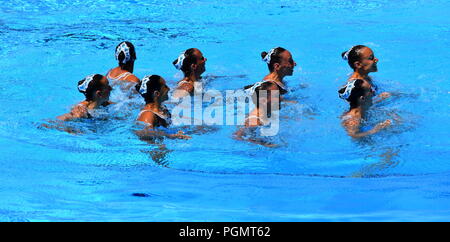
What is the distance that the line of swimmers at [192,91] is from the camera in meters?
5.72

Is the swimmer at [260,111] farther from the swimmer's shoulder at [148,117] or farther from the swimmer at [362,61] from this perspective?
the swimmer at [362,61]

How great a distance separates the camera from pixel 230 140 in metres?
5.72

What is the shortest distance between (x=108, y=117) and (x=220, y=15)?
16.3ft

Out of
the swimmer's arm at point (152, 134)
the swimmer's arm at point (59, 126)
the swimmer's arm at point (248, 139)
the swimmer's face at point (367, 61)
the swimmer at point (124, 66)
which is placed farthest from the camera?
the swimmer at point (124, 66)

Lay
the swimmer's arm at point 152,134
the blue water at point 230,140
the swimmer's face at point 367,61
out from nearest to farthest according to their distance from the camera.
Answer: the blue water at point 230,140 → the swimmer's arm at point 152,134 → the swimmer's face at point 367,61

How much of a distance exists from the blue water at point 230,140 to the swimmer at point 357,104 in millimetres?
87

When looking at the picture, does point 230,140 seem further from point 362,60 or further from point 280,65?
point 362,60

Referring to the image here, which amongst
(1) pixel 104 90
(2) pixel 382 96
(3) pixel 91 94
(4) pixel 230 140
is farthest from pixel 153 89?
(2) pixel 382 96

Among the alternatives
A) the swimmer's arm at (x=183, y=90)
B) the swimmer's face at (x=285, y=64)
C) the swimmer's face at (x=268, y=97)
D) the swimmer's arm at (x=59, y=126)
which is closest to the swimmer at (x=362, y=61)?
the swimmer's face at (x=285, y=64)

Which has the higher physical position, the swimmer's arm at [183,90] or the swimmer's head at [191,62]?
the swimmer's head at [191,62]

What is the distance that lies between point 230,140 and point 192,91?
1.39m
